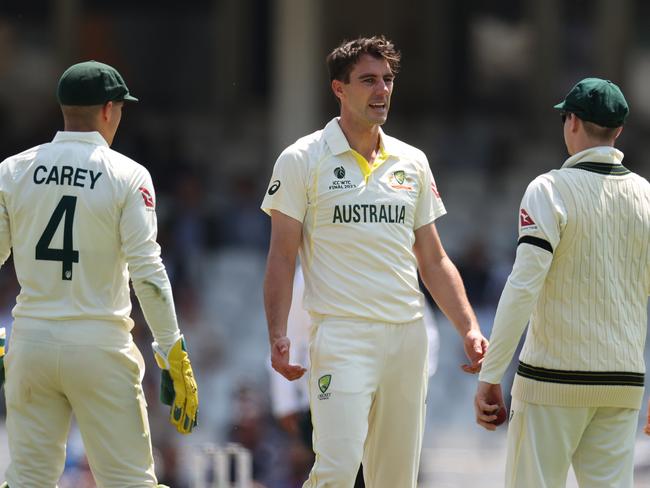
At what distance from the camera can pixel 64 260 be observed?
15.0ft

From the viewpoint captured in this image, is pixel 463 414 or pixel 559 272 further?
pixel 463 414

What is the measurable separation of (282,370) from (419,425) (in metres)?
0.55

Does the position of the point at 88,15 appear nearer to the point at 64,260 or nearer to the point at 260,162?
the point at 260,162

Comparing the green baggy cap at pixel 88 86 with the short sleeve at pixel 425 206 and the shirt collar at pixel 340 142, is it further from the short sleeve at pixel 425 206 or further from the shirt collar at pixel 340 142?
the short sleeve at pixel 425 206

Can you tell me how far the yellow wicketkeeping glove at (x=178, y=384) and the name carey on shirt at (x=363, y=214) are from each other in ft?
2.42

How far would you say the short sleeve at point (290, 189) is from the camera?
197 inches

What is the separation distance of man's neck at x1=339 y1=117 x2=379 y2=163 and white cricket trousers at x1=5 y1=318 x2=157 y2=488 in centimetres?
114

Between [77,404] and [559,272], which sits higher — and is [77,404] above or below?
below

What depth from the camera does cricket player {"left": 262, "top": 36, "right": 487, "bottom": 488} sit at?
4871 millimetres

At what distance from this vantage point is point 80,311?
4.58 metres

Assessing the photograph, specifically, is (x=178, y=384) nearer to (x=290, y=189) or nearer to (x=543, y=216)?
(x=290, y=189)

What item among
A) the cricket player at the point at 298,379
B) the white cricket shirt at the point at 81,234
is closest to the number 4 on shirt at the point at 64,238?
the white cricket shirt at the point at 81,234

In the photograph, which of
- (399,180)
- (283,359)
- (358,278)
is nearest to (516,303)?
(358,278)

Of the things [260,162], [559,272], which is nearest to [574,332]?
[559,272]
